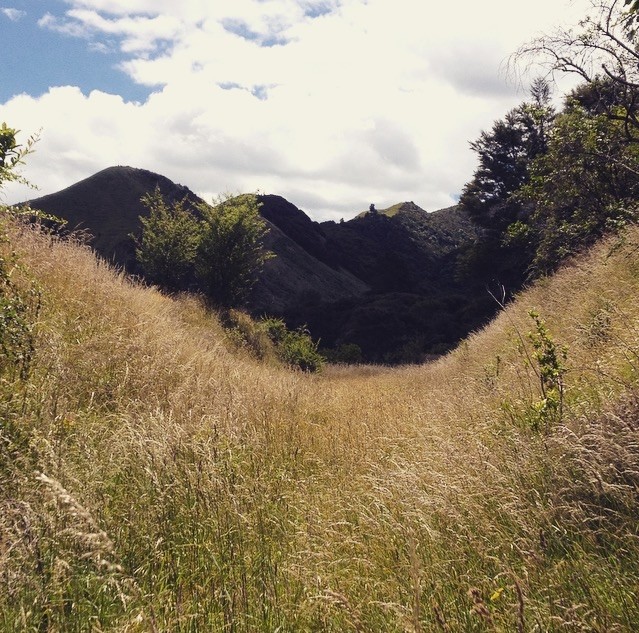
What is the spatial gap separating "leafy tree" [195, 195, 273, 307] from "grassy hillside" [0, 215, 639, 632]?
13.7 meters

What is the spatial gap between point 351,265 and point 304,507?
65.0 meters

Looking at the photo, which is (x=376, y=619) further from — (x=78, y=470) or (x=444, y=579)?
(x=78, y=470)

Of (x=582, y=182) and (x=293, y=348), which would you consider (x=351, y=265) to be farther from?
(x=582, y=182)

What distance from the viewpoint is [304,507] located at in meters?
3.49

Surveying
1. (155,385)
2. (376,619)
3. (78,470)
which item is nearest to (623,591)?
(376,619)

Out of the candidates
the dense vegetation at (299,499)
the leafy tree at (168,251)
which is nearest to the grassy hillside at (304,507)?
the dense vegetation at (299,499)

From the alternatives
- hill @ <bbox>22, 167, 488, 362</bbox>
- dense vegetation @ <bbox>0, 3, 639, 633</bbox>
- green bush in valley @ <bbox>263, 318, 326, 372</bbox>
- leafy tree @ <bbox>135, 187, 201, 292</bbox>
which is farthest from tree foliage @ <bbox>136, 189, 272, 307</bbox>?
dense vegetation @ <bbox>0, 3, 639, 633</bbox>

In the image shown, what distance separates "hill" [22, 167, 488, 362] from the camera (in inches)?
1430

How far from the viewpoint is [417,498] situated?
9.94 feet

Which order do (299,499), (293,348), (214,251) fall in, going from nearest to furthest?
(299,499) < (293,348) < (214,251)

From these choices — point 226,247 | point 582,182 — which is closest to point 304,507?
point 582,182

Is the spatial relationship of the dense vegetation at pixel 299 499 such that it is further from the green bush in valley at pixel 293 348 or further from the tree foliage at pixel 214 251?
the tree foliage at pixel 214 251

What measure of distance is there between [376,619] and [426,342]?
32.5 m

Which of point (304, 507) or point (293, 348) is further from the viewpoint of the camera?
point (293, 348)
